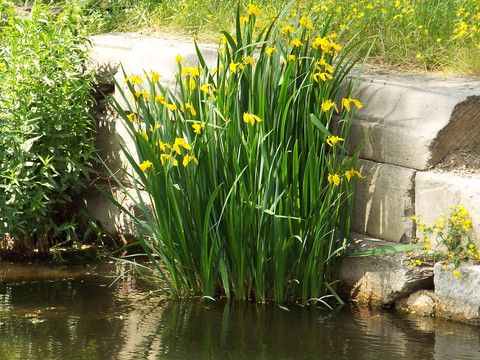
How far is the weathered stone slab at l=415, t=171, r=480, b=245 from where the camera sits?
4.84 meters

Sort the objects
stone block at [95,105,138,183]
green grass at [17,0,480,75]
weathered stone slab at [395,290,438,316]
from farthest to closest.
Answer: stone block at [95,105,138,183]
green grass at [17,0,480,75]
weathered stone slab at [395,290,438,316]

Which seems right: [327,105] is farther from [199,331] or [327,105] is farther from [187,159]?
[199,331]

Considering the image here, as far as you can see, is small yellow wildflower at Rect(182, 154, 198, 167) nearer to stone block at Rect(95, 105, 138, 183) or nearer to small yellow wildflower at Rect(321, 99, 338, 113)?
small yellow wildflower at Rect(321, 99, 338, 113)

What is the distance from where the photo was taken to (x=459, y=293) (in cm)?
481

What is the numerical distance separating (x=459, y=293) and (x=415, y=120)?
2.74 feet

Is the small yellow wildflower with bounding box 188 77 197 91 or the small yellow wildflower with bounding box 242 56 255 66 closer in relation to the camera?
the small yellow wildflower with bounding box 242 56 255 66

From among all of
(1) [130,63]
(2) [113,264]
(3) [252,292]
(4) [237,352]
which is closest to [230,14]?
(1) [130,63]

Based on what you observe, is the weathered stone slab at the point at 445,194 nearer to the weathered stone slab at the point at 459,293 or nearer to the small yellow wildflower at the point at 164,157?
the weathered stone slab at the point at 459,293

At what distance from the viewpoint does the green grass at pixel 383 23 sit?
5.74m

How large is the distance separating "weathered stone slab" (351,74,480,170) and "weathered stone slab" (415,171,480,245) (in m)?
0.08

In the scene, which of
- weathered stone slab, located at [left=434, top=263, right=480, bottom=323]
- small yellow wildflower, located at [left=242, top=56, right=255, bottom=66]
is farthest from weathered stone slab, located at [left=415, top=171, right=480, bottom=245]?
small yellow wildflower, located at [left=242, top=56, right=255, bottom=66]

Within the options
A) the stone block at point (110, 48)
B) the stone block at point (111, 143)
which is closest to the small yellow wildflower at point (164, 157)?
the stone block at point (111, 143)

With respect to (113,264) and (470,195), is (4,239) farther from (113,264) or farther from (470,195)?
(470,195)

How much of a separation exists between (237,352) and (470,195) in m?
1.30
